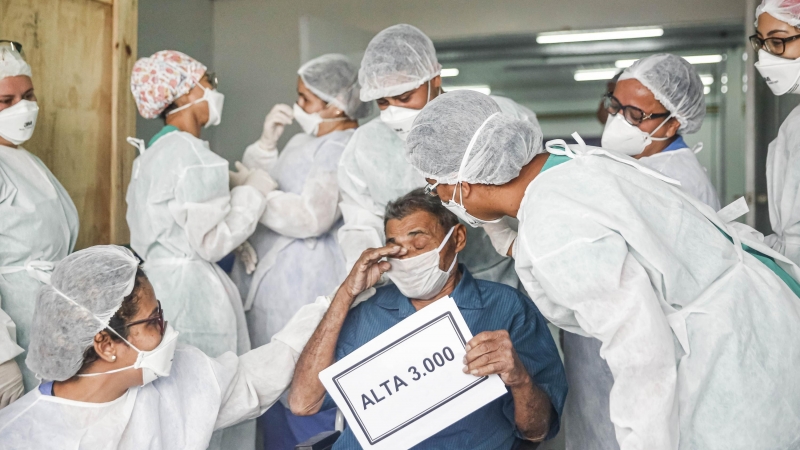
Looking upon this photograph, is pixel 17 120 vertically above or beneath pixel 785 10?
beneath

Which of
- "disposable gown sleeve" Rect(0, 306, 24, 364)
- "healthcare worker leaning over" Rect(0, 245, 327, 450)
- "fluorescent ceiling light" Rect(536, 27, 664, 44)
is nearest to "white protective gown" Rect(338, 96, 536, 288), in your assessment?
"healthcare worker leaning over" Rect(0, 245, 327, 450)

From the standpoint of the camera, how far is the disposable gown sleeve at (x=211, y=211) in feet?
8.93

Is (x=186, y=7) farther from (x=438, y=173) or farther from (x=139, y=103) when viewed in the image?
(x=438, y=173)

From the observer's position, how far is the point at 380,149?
2.70 metres

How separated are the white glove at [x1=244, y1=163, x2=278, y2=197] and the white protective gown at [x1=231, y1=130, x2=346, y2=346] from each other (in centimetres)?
7

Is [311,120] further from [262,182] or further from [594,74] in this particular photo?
[594,74]

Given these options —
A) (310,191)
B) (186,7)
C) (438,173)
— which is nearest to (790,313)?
(438,173)

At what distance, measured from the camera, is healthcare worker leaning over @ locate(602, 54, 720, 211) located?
→ 2641mm

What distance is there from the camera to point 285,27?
521cm

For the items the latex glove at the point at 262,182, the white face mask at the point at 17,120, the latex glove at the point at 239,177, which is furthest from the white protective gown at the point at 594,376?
the white face mask at the point at 17,120

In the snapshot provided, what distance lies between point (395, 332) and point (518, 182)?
507 millimetres

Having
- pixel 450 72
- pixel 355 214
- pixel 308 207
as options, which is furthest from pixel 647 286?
pixel 450 72

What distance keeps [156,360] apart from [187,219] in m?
0.96

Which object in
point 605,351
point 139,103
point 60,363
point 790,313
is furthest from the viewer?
point 139,103
